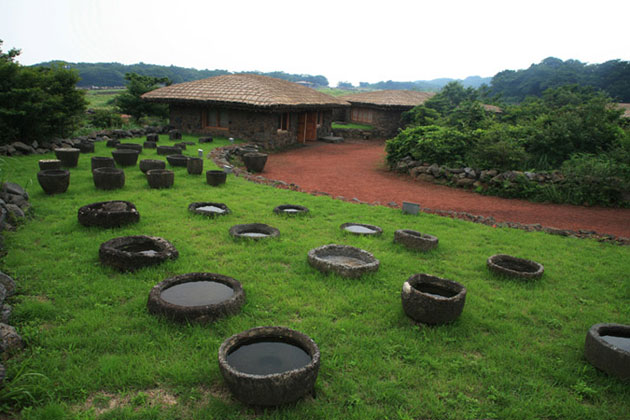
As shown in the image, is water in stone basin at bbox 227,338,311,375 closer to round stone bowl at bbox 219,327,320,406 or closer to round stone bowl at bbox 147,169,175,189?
round stone bowl at bbox 219,327,320,406

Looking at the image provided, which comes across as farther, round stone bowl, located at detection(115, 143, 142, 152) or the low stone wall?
round stone bowl, located at detection(115, 143, 142, 152)

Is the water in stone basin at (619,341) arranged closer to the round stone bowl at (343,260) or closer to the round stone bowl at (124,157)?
the round stone bowl at (343,260)

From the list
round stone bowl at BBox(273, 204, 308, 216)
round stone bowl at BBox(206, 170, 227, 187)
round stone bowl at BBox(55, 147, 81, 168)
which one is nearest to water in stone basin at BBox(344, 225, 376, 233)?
round stone bowl at BBox(273, 204, 308, 216)

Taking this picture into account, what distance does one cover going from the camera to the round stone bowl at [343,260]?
17.7 feet

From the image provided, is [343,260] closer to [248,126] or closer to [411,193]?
[411,193]

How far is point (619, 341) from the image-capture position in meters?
4.03

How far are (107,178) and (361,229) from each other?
5954 millimetres

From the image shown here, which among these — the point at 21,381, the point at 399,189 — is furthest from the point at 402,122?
the point at 21,381

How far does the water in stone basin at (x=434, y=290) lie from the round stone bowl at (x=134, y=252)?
3429 mm

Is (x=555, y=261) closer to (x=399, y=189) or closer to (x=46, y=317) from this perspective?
(x=399, y=189)

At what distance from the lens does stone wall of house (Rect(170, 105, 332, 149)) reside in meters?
19.1

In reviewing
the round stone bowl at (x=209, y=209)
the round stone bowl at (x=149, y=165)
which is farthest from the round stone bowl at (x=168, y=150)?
the round stone bowl at (x=209, y=209)

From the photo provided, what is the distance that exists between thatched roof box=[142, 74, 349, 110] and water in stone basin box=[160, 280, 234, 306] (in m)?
14.2

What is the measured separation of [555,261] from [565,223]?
347 centimetres
